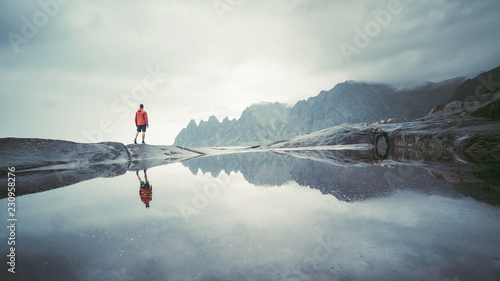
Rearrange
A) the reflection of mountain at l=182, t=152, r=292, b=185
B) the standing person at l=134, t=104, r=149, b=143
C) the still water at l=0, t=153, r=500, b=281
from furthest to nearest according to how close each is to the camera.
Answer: the standing person at l=134, t=104, r=149, b=143, the reflection of mountain at l=182, t=152, r=292, b=185, the still water at l=0, t=153, r=500, b=281

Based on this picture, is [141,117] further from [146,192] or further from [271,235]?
[271,235]

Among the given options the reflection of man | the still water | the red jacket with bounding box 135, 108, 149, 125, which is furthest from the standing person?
the still water

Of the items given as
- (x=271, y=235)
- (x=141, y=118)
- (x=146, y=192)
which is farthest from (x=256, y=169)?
(x=141, y=118)

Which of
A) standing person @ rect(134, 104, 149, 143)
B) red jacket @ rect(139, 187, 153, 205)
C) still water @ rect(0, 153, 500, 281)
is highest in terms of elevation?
standing person @ rect(134, 104, 149, 143)

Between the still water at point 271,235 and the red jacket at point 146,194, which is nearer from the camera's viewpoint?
the still water at point 271,235

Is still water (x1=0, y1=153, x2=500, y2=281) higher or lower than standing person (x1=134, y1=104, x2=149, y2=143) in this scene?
lower

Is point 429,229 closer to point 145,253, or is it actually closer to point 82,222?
point 145,253

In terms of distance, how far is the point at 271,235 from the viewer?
7.51ft

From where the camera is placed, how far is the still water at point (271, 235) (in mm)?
1660

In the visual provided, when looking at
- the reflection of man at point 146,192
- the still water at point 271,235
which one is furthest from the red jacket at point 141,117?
the still water at point 271,235

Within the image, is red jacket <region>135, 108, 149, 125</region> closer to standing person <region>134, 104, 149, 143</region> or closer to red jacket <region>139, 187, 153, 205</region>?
standing person <region>134, 104, 149, 143</region>

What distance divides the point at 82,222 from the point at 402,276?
3.75m

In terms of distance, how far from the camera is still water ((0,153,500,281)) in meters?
1.66

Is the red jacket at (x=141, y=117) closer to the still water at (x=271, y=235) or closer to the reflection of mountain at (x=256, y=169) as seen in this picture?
the reflection of mountain at (x=256, y=169)
